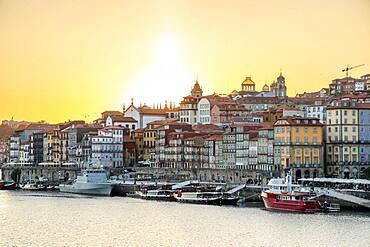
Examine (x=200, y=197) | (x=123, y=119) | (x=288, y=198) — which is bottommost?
(x=200, y=197)

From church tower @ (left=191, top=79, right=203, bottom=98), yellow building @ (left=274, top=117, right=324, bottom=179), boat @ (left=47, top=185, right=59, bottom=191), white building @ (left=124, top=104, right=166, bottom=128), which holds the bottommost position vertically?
boat @ (left=47, top=185, right=59, bottom=191)

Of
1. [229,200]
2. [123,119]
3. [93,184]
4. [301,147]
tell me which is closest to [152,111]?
[123,119]

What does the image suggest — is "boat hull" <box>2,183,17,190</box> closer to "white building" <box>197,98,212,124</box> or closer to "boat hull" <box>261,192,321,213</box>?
"white building" <box>197,98,212,124</box>

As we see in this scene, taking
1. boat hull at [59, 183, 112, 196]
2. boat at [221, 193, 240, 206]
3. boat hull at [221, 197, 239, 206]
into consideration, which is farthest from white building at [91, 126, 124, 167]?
boat hull at [221, 197, 239, 206]

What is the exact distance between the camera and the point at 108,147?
292ft

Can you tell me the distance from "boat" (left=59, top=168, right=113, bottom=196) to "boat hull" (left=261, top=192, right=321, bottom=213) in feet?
60.6

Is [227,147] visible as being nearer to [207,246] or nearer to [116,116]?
[116,116]

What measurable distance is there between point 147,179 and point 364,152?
1701 centimetres

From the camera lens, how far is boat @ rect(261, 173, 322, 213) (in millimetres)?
50406

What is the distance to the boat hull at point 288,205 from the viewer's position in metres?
50.3

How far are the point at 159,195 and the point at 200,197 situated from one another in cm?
457

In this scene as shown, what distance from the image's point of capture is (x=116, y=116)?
9988 centimetres

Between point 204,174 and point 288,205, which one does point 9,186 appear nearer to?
point 204,174

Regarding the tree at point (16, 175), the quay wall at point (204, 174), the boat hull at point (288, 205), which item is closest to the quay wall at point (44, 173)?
the tree at point (16, 175)
